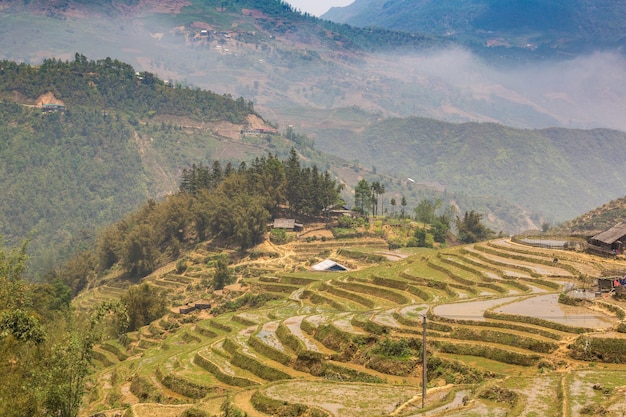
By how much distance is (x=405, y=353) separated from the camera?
43.1 metres

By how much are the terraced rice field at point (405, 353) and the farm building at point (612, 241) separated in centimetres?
182

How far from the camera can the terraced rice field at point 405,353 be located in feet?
110

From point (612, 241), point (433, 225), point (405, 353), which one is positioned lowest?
point (433, 225)

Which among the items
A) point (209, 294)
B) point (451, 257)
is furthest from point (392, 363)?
point (209, 294)

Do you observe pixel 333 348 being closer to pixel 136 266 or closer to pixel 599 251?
pixel 599 251

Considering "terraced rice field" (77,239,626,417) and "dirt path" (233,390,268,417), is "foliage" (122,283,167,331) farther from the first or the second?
"dirt path" (233,390,268,417)

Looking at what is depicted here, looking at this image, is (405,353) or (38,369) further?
(405,353)

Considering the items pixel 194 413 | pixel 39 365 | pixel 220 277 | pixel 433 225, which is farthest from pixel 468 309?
pixel 433 225

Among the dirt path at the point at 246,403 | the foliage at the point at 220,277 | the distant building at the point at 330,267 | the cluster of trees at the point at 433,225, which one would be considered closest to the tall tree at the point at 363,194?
the cluster of trees at the point at 433,225

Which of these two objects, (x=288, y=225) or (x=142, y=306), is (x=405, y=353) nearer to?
(x=142, y=306)

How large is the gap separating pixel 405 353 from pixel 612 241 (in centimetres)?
2761

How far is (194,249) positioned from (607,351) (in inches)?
3170

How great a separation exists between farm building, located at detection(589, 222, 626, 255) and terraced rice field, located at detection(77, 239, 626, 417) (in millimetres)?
1815

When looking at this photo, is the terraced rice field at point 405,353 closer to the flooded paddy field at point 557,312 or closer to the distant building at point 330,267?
the flooded paddy field at point 557,312
